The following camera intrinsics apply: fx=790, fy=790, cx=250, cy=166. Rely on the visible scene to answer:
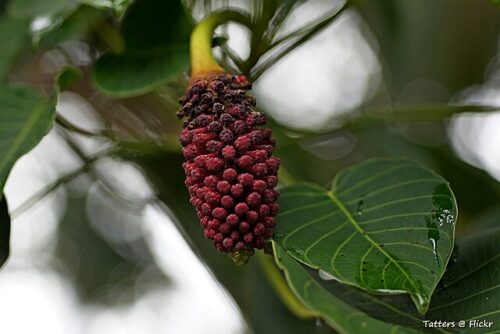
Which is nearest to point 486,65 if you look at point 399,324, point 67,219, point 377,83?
point 377,83

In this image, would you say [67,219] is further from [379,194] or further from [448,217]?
[448,217]

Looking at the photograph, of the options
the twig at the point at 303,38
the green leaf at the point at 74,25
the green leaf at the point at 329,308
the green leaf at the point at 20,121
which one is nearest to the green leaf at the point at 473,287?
the green leaf at the point at 329,308

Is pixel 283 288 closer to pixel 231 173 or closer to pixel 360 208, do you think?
pixel 360 208

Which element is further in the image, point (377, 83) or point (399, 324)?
point (377, 83)

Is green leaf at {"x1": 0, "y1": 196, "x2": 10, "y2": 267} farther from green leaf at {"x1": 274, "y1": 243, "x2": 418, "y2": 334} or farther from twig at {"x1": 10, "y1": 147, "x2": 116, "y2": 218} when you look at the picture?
green leaf at {"x1": 274, "y1": 243, "x2": 418, "y2": 334}

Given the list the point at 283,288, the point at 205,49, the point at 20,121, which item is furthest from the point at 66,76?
the point at 283,288

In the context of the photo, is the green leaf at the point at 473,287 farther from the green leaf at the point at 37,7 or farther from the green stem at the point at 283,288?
the green leaf at the point at 37,7

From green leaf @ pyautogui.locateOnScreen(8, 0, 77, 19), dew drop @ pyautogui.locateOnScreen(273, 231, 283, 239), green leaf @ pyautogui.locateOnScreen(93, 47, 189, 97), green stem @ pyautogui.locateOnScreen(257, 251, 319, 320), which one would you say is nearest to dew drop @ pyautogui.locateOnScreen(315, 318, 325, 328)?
green stem @ pyautogui.locateOnScreen(257, 251, 319, 320)
